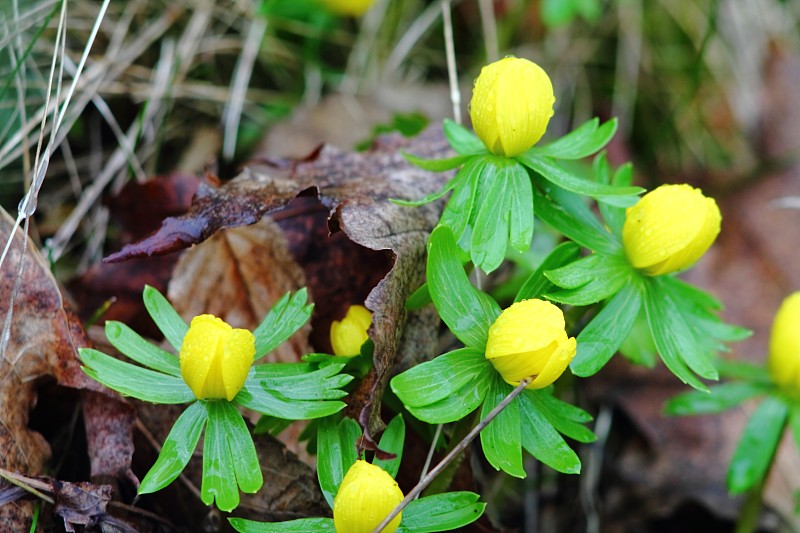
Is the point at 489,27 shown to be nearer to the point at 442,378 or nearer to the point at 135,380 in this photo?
the point at 442,378

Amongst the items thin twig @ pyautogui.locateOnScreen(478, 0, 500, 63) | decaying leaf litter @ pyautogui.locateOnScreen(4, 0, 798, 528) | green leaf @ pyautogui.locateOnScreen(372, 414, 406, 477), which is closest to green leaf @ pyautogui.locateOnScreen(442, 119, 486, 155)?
green leaf @ pyautogui.locateOnScreen(372, 414, 406, 477)

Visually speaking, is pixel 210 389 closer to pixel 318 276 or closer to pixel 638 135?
pixel 318 276

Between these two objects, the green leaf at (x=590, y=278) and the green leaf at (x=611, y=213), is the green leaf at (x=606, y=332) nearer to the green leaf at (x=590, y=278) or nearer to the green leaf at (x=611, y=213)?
the green leaf at (x=590, y=278)

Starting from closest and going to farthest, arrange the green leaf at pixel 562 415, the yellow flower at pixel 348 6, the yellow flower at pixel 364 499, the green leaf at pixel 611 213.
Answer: the yellow flower at pixel 364 499 → the green leaf at pixel 562 415 → the green leaf at pixel 611 213 → the yellow flower at pixel 348 6

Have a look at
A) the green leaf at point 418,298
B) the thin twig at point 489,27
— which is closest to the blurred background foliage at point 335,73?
the thin twig at point 489,27

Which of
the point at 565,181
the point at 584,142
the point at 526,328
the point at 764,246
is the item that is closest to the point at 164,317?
the point at 526,328

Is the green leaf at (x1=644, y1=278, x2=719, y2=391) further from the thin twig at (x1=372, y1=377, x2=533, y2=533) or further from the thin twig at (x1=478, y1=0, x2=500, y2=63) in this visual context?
the thin twig at (x1=478, y1=0, x2=500, y2=63)
